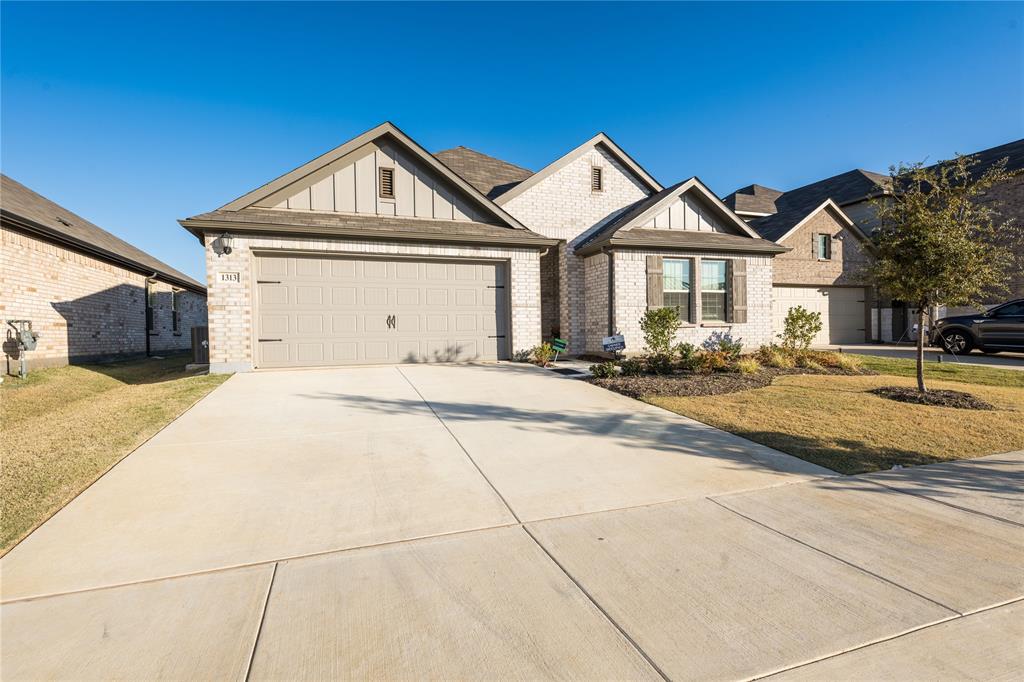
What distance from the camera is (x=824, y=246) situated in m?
19.6

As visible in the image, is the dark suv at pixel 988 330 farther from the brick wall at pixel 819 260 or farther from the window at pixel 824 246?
the window at pixel 824 246

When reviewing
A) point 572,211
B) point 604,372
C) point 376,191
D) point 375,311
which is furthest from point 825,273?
point 375,311

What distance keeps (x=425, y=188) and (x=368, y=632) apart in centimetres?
1072

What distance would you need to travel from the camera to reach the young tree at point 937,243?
6.79 m

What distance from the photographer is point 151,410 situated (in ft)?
20.2

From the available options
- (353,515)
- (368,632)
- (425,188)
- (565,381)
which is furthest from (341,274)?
(368,632)

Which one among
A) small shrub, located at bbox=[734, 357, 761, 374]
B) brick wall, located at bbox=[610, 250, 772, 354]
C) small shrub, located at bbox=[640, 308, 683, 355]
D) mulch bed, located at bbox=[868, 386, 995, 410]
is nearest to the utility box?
brick wall, located at bbox=[610, 250, 772, 354]

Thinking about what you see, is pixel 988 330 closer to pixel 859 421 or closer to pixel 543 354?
pixel 859 421

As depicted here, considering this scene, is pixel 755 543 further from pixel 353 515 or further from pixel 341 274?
pixel 341 274

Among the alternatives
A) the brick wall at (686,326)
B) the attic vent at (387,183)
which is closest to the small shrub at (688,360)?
the brick wall at (686,326)

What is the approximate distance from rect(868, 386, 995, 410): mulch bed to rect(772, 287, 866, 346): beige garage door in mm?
11699

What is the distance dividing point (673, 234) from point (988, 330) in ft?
31.5

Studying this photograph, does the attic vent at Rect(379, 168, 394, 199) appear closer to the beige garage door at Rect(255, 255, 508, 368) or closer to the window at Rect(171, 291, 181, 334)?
the beige garage door at Rect(255, 255, 508, 368)

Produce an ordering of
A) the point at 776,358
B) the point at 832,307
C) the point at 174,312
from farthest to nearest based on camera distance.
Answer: the point at 174,312
the point at 832,307
the point at 776,358
